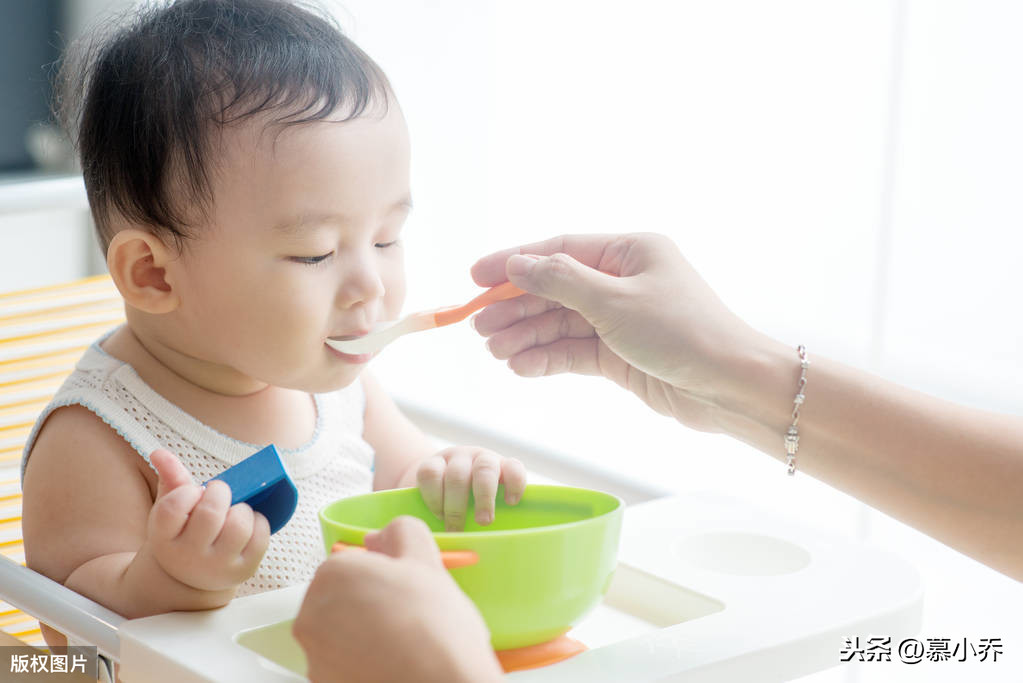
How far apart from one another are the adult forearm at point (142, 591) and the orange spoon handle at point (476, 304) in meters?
0.27

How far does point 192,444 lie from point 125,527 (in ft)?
0.33

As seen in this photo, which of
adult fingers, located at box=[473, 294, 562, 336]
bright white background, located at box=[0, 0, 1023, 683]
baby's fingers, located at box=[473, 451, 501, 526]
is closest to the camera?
baby's fingers, located at box=[473, 451, 501, 526]

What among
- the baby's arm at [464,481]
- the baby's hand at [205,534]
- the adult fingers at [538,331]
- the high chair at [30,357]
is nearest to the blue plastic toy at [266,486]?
the baby's hand at [205,534]

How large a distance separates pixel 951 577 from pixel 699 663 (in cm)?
163

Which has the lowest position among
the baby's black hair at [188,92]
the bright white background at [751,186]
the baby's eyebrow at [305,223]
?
the bright white background at [751,186]

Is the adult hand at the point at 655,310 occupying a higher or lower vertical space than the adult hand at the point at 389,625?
higher

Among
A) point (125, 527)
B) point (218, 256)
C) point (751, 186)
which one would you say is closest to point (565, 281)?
point (218, 256)

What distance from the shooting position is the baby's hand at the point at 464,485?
0.84 metres

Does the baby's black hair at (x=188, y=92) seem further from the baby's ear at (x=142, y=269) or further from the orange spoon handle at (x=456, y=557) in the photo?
the orange spoon handle at (x=456, y=557)

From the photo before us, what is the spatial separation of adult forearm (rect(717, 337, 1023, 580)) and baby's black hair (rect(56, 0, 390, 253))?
0.39 meters

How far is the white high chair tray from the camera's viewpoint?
0.72 meters

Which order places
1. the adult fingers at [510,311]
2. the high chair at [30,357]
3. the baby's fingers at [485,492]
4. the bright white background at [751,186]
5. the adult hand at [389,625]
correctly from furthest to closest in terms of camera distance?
the bright white background at [751,186]
the high chair at [30,357]
the adult fingers at [510,311]
the baby's fingers at [485,492]
the adult hand at [389,625]

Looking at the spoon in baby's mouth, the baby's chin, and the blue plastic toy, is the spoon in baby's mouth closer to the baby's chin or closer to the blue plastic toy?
the baby's chin

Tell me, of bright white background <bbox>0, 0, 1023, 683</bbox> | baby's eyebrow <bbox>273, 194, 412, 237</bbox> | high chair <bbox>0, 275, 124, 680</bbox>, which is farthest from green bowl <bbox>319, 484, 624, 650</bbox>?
bright white background <bbox>0, 0, 1023, 683</bbox>
